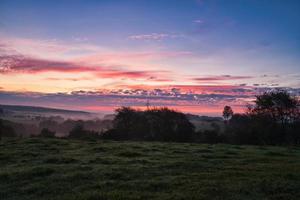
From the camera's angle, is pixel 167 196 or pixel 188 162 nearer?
pixel 167 196

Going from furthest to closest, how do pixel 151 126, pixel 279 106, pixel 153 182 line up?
pixel 151 126
pixel 279 106
pixel 153 182

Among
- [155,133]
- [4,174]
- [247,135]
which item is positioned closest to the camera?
[4,174]

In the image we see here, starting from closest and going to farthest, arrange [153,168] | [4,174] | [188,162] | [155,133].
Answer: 1. [4,174]
2. [153,168]
3. [188,162]
4. [155,133]

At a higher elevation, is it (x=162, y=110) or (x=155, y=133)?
(x=162, y=110)

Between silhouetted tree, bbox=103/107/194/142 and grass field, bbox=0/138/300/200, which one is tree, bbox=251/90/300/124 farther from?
grass field, bbox=0/138/300/200

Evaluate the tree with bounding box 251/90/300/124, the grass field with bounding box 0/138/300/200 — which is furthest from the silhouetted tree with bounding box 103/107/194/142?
the grass field with bounding box 0/138/300/200

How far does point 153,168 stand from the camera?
16672 millimetres

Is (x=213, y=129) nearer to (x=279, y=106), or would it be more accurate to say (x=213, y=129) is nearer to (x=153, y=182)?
(x=279, y=106)

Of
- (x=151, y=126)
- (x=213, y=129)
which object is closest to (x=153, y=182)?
(x=213, y=129)

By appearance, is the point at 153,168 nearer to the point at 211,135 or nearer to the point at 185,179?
the point at 185,179

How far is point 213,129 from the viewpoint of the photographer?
204ft

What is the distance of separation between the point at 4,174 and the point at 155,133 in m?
49.5

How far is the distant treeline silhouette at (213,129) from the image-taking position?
5434 centimetres

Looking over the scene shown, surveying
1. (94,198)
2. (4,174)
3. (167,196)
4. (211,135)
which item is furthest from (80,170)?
(211,135)
